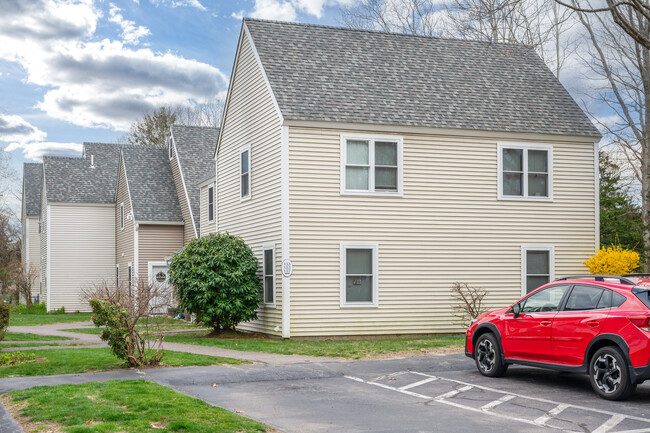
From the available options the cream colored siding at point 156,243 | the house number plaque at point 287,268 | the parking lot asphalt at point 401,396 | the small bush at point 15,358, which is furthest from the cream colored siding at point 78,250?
the parking lot asphalt at point 401,396

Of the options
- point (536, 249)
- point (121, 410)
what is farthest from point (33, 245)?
point (121, 410)

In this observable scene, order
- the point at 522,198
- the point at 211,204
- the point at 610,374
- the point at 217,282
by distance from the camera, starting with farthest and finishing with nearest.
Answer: the point at 211,204 → the point at 522,198 → the point at 217,282 → the point at 610,374

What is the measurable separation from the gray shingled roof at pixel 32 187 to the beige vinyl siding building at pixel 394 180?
1336 inches

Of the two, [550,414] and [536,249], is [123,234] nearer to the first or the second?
[536,249]

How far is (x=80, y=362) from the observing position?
14531 millimetres

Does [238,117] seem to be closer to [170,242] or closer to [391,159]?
[391,159]

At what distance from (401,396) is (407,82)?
13.4 m

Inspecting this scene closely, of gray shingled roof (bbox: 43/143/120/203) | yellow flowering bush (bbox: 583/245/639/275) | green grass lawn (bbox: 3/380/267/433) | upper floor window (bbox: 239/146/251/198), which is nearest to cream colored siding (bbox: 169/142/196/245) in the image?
gray shingled roof (bbox: 43/143/120/203)

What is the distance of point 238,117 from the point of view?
24.6m

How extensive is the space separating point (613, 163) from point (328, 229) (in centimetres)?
2282

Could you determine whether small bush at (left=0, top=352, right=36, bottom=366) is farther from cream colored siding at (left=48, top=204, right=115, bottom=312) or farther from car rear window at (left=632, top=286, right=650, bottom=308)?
cream colored siding at (left=48, top=204, right=115, bottom=312)

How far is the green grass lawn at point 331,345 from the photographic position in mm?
16562

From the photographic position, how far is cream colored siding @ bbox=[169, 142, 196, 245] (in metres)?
34.5

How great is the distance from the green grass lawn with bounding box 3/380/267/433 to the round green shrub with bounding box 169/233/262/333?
8877 millimetres
